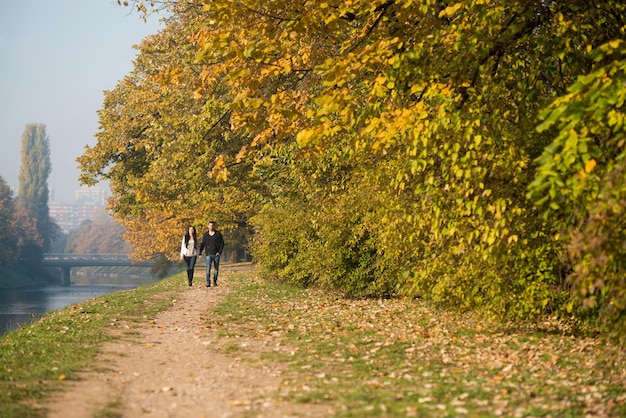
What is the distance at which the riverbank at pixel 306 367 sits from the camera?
23.9ft

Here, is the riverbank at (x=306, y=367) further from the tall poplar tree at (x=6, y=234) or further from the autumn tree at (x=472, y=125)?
the tall poplar tree at (x=6, y=234)

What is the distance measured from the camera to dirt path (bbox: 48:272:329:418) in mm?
7209

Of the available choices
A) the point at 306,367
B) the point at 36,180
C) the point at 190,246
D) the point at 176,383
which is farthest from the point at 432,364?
the point at 36,180

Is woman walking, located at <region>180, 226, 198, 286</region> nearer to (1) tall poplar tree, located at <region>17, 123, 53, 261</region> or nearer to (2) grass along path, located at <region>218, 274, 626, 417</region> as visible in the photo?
(2) grass along path, located at <region>218, 274, 626, 417</region>

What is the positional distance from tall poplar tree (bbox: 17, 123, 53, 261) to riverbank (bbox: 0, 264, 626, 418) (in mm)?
109632

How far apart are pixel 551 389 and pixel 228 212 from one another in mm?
26504

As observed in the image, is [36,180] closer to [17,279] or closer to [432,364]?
[17,279]

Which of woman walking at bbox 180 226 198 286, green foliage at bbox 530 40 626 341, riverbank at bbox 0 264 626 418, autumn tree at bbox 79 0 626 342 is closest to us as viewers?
green foliage at bbox 530 40 626 341

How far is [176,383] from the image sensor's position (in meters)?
8.46

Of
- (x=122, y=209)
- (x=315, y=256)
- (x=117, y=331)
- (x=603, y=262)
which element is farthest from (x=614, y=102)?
(x=122, y=209)

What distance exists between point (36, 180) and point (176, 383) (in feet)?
537

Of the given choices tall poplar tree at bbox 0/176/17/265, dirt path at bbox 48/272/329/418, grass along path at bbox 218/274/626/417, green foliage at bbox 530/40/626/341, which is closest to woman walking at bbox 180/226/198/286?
grass along path at bbox 218/274/626/417

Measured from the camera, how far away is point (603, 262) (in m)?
7.35

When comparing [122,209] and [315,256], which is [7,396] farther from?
[122,209]
